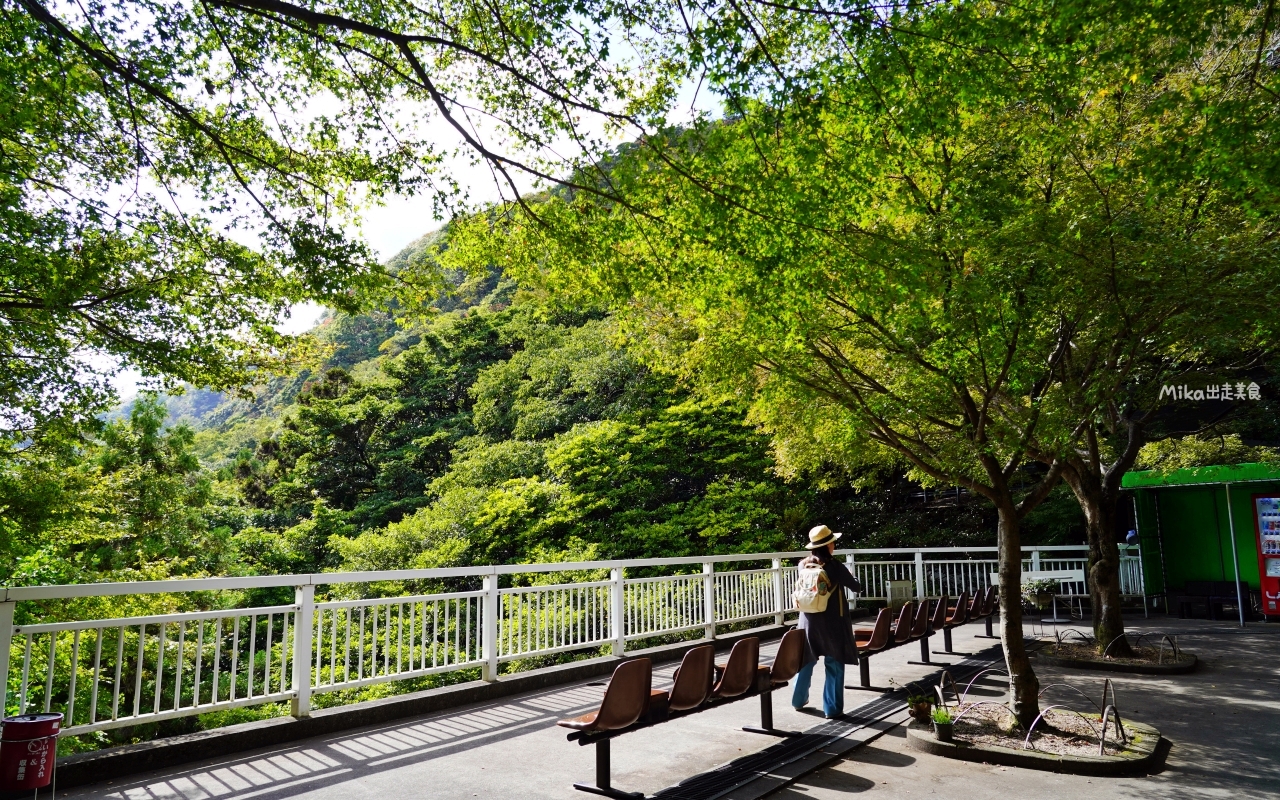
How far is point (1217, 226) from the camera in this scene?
23.2 feet

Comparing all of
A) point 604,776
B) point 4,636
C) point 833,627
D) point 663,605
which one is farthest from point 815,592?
point 4,636

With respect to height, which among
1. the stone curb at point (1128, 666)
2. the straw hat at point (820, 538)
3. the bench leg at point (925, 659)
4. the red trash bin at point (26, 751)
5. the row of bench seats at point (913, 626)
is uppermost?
the straw hat at point (820, 538)

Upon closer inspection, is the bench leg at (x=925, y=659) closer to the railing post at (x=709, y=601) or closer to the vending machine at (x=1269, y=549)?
the railing post at (x=709, y=601)

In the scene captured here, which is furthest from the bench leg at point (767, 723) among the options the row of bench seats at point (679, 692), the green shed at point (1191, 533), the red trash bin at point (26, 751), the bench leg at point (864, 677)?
the green shed at point (1191, 533)

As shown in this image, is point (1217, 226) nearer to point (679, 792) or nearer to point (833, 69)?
point (833, 69)

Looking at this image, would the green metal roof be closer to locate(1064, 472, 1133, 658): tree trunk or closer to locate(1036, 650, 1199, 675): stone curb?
locate(1064, 472, 1133, 658): tree trunk

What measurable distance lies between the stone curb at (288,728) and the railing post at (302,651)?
101 mm

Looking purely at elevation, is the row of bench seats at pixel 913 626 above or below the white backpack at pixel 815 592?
below

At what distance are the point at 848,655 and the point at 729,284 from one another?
338 cm

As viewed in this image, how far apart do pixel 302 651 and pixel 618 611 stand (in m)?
3.94

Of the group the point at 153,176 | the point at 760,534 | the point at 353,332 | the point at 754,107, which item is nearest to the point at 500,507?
the point at 760,534

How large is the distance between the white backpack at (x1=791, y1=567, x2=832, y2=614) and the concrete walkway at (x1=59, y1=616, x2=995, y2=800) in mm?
927

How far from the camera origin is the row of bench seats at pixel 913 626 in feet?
25.8

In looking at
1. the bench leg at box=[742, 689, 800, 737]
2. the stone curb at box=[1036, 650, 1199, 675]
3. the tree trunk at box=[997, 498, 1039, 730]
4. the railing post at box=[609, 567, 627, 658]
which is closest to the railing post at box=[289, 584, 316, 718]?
the bench leg at box=[742, 689, 800, 737]
